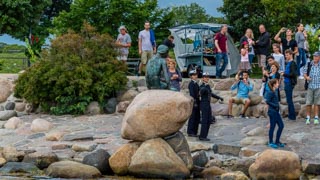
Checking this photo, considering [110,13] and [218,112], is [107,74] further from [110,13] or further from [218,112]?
[110,13]

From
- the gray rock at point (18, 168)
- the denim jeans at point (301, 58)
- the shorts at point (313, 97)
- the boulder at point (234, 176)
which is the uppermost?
the denim jeans at point (301, 58)

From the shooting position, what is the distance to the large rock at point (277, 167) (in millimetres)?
12016

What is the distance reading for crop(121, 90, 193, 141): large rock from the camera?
41.8 feet

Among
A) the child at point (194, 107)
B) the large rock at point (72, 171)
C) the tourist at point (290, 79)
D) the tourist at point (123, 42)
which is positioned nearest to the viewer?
the large rock at point (72, 171)

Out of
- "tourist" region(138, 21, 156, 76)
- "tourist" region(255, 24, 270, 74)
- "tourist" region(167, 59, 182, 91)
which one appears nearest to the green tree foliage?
"tourist" region(255, 24, 270, 74)

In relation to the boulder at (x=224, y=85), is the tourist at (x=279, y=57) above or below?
above

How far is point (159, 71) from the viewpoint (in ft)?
43.6

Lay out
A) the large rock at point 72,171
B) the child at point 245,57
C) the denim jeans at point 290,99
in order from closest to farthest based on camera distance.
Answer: the large rock at point 72,171 < the denim jeans at point 290,99 < the child at point 245,57

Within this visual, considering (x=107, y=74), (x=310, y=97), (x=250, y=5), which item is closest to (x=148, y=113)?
(x=310, y=97)

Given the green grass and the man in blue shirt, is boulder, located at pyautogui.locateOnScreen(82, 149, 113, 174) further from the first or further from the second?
the green grass

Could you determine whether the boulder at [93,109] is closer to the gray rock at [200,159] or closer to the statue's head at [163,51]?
the statue's head at [163,51]

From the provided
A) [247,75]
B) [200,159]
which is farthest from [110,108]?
[200,159]

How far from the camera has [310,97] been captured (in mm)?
15789

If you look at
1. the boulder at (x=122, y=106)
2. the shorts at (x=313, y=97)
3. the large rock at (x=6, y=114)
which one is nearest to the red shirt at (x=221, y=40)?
the boulder at (x=122, y=106)
